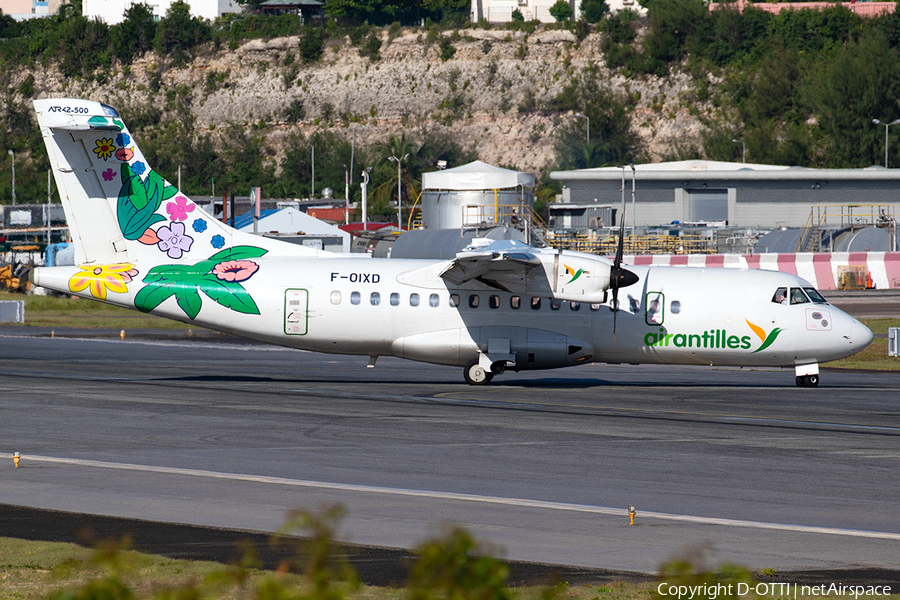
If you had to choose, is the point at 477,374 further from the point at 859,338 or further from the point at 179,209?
the point at 859,338

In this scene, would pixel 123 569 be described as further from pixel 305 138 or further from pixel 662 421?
pixel 305 138

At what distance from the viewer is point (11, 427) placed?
1970 centimetres

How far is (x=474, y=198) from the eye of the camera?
236 ft

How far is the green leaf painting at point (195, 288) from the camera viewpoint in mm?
26156

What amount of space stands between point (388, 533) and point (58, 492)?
5269 millimetres

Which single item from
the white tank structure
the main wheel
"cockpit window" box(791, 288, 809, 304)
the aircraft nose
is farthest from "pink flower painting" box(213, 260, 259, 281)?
the white tank structure

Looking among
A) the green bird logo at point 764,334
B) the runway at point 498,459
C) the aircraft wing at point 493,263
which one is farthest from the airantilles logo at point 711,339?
the aircraft wing at point 493,263

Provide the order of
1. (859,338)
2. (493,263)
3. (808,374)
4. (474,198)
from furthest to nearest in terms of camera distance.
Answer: (474,198) → (808,374) → (859,338) → (493,263)

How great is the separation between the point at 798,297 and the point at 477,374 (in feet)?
28.9

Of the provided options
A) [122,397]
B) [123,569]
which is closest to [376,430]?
[122,397]

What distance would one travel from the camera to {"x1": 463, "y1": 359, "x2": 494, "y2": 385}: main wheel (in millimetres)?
26922

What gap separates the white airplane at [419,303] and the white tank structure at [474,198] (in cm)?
4372

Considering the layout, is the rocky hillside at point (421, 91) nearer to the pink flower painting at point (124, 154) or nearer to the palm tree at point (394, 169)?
the palm tree at point (394, 169)

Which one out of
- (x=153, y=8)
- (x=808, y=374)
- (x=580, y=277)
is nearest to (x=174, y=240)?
(x=580, y=277)
